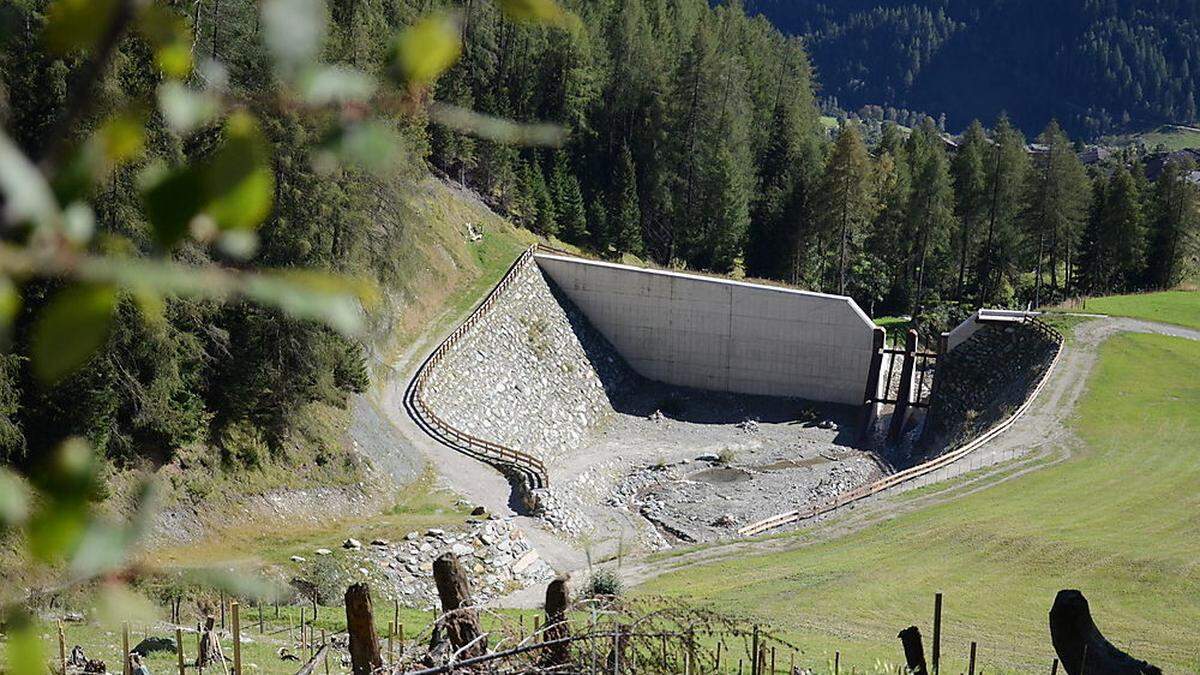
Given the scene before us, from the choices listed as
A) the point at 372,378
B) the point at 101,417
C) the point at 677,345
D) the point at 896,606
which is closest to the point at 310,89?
the point at 896,606

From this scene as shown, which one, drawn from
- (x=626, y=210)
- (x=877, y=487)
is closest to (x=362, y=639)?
(x=877, y=487)

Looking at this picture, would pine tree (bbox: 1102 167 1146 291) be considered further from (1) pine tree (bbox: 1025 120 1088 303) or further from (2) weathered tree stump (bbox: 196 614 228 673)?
(2) weathered tree stump (bbox: 196 614 228 673)

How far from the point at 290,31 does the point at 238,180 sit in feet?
0.40

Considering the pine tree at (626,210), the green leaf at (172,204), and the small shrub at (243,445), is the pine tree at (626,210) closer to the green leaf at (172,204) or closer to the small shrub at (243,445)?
the small shrub at (243,445)

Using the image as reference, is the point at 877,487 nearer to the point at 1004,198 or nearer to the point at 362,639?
the point at 362,639

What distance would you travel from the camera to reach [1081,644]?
25.6 feet

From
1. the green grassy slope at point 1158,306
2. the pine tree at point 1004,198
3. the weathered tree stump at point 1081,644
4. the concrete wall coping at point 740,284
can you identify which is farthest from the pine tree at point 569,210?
the weathered tree stump at point 1081,644

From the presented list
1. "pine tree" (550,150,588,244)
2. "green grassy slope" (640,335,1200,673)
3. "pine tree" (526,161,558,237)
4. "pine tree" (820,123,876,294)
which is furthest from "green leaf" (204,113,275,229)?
"pine tree" (550,150,588,244)

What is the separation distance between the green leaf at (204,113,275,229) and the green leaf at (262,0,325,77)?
6cm

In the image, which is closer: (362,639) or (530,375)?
(362,639)

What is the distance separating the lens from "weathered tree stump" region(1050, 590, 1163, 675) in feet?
25.4

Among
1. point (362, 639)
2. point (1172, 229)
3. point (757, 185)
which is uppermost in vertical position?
point (757, 185)

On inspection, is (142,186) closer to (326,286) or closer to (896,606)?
(326,286)

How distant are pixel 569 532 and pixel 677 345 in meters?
14.1
